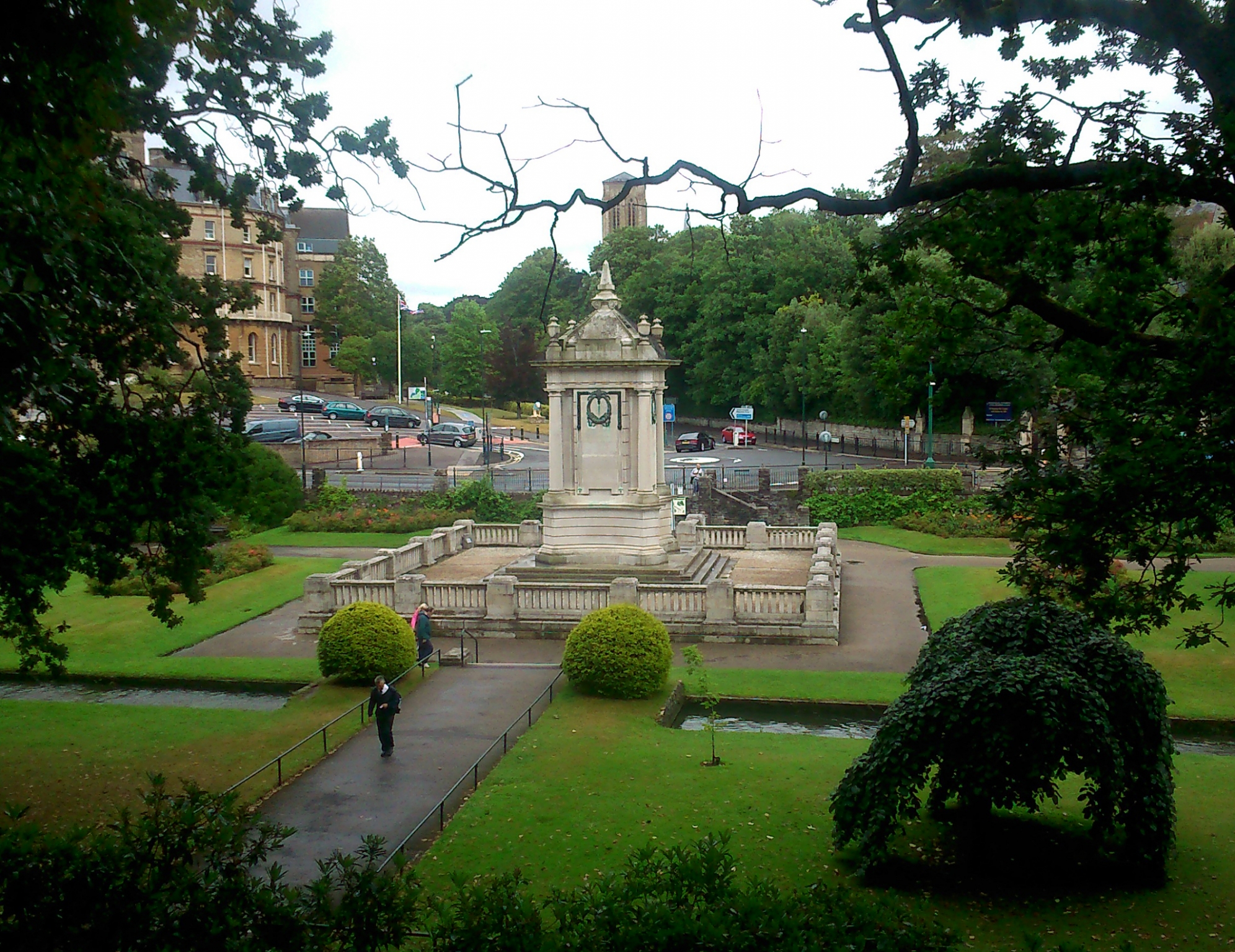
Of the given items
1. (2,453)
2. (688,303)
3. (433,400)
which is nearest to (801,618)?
(2,453)

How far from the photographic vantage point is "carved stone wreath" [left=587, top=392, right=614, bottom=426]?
2772cm

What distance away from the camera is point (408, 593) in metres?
26.3

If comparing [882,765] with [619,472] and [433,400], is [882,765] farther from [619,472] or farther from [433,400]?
[433,400]

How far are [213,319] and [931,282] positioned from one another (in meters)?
9.56

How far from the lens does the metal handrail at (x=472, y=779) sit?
1216 centimetres

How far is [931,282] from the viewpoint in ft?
35.2

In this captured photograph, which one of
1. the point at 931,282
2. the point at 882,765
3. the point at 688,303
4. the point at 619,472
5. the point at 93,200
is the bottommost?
the point at 882,765

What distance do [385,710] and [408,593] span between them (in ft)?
33.9

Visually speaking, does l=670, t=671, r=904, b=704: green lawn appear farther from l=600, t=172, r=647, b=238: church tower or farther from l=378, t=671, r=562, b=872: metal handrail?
l=600, t=172, r=647, b=238: church tower

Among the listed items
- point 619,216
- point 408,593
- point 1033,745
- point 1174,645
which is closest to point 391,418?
point 408,593

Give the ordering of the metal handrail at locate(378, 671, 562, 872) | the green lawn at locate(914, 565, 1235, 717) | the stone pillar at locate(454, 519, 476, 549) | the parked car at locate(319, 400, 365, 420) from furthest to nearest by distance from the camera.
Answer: the parked car at locate(319, 400, 365, 420) → the stone pillar at locate(454, 519, 476, 549) → the green lawn at locate(914, 565, 1235, 717) → the metal handrail at locate(378, 671, 562, 872)

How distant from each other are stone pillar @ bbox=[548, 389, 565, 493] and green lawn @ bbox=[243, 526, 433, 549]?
1394cm

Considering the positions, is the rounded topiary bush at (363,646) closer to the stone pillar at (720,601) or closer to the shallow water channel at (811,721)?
the shallow water channel at (811,721)

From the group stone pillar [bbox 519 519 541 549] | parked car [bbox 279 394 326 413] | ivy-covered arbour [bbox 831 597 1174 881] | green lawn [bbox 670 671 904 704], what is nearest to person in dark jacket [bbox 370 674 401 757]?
green lawn [bbox 670 671 904 704]
